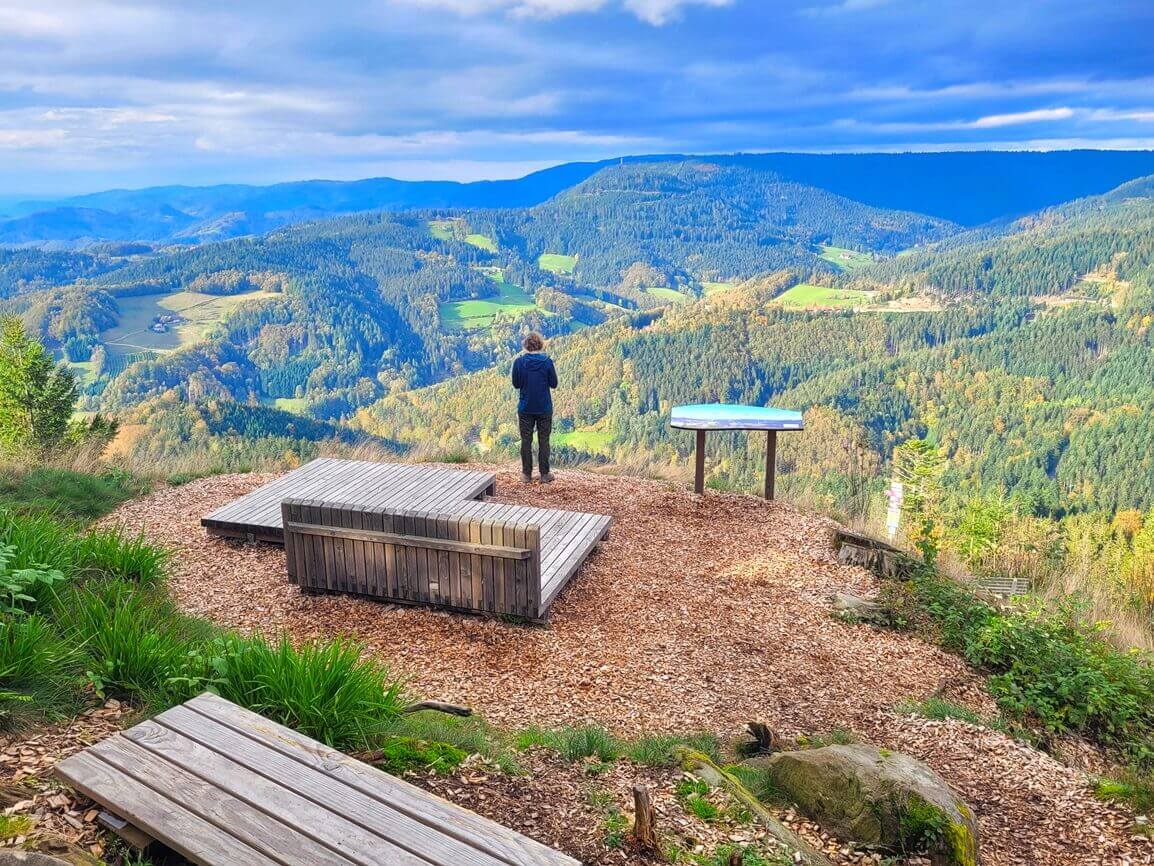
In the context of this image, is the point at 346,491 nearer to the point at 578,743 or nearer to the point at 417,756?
the point at 578,743

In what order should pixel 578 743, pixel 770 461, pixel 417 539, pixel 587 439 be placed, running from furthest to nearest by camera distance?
pixel 587 439
pixel 770 461
pixel 417 539
pixel 578 743

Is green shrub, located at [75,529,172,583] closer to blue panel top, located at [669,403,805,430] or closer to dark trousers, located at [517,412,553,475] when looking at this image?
dark trousers, located at [517,412,553,475]

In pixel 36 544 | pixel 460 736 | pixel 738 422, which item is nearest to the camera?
pixel 460 736

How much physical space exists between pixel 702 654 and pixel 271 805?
4104 millimetres

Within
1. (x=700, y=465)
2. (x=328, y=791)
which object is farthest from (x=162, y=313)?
(x=328, y=791)

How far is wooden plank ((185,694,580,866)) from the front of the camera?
2295mm

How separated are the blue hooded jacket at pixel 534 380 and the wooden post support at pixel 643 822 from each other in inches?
270

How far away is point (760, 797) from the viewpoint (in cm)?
374

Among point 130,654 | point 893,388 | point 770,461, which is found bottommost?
point 893,388

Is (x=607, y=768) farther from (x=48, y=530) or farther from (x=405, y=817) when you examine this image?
(x=48, y=530)

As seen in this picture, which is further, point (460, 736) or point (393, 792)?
point (460, 736)

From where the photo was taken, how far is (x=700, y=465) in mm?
9688

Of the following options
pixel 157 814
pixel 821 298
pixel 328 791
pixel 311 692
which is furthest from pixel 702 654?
pixel 821 298

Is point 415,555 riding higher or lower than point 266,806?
lower
